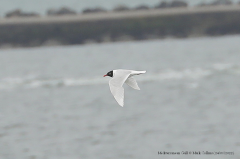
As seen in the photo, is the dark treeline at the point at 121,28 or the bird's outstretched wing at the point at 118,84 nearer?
the bird's outstretched wing at the point at 118,84

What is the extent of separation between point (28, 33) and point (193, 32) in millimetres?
23955

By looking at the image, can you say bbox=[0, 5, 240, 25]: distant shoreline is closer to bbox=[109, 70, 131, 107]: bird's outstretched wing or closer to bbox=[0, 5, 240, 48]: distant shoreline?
bbox=[0, 5, 240, 48]: distant shoreline

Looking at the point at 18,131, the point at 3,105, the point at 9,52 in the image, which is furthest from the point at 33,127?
the point at 9,52

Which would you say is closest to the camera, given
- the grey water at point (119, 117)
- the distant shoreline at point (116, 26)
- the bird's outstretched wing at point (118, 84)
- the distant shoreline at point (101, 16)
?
the bird's outstretched wing at point (118, 84)

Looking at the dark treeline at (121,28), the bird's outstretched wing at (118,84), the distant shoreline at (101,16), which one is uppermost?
the distant shoreline at (101,16)

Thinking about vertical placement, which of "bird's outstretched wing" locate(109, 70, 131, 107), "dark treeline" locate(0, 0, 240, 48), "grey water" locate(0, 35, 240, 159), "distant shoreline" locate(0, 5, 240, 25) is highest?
"distant shoreline" locate(0, 5, 240, 25)

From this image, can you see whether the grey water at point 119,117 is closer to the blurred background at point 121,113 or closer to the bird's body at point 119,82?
the blurred background at point 121,113

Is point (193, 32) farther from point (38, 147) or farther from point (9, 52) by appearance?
point (38, 147)

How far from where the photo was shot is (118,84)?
52.1ft

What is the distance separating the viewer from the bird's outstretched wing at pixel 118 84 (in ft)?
50.5

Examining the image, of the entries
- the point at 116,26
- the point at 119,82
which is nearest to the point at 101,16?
the point at 116,26

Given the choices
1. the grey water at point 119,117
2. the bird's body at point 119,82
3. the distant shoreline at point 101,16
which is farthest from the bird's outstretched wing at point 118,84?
the distant shoreline at point 101,16

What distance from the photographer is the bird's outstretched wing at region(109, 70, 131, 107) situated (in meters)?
15.4

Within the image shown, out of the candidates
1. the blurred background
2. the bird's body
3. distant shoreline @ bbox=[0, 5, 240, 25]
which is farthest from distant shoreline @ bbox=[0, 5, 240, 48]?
the bird's body
